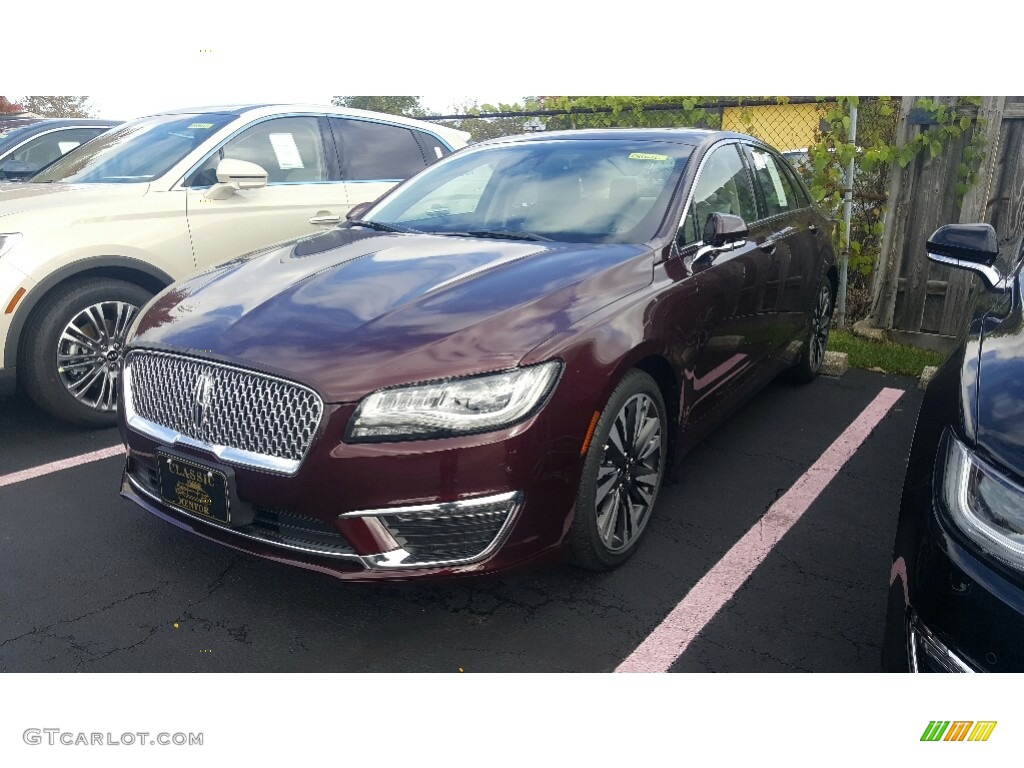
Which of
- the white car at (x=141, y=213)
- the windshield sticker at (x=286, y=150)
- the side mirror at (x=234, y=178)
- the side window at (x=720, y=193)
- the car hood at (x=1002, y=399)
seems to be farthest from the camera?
the windshield sticker at (x=286, y=150)

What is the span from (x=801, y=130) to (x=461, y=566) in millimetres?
5833

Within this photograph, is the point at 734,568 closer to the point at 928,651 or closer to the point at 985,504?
the point at 928,651

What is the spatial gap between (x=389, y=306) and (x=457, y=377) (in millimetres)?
442

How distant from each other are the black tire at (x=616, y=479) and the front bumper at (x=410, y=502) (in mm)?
126

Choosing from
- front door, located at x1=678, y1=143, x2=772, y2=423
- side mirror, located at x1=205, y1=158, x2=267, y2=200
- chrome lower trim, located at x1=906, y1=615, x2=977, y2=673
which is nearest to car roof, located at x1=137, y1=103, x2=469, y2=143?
side mirror, located at x1=205, y1=158, x2=267, y2=200

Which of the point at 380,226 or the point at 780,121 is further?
the point at 780,121

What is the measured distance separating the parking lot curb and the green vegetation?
0.82ft

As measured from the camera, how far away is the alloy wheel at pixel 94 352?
420 cm

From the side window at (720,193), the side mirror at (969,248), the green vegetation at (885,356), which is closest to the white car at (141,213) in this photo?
the side window at (720,193)

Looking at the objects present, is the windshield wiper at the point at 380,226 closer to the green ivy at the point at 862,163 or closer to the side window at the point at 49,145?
the green ivy at the point at 862,163

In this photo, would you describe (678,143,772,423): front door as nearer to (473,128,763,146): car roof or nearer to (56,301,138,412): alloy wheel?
(473,128,763,146): car roof

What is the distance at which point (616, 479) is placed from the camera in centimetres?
284

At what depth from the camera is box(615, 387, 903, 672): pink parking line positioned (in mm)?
2525

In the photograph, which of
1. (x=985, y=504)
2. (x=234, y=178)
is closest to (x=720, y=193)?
(x=985, y=504)
